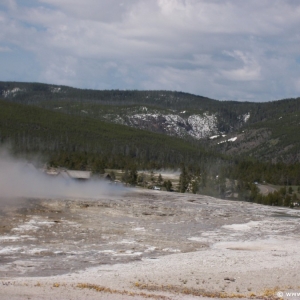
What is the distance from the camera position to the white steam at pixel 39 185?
62188 millimetres

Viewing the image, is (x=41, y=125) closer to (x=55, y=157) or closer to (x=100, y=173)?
(x=55, y=157)

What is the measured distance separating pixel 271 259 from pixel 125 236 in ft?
32.3

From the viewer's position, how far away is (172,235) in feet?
120

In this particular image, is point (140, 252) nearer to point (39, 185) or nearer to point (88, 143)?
point (39, 185)

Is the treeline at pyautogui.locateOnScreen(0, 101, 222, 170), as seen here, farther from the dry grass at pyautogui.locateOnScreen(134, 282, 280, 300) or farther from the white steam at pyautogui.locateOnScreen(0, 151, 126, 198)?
the dry grass at pyautogui.locateOnScreen(134, 282, 280, 300)

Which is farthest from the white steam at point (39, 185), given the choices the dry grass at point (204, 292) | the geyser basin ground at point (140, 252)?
the dry grass at point (204, 292)

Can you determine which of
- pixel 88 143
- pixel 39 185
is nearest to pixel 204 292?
pixel 39 185

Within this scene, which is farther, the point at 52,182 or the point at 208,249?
the point at 52,182

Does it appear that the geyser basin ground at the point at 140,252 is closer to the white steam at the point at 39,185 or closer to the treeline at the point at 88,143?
the white steam at the point at 39,185

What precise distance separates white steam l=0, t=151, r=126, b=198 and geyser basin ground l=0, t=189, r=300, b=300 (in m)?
10.9

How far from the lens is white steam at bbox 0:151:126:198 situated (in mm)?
62188

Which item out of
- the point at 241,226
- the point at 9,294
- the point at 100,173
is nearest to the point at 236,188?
the point at 100,173

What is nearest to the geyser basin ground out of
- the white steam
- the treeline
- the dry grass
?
the dry grass

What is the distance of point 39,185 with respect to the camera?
7006 cm
